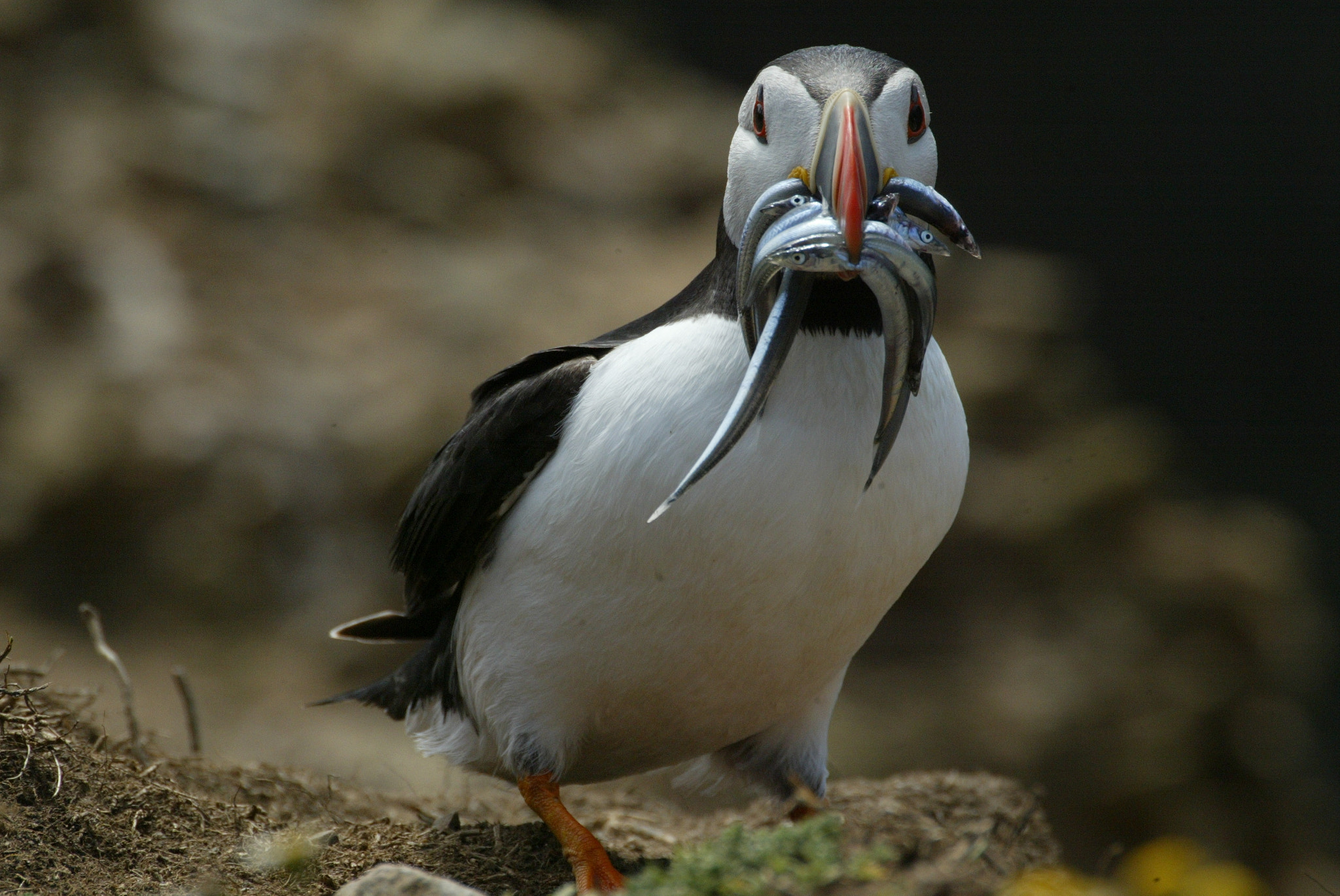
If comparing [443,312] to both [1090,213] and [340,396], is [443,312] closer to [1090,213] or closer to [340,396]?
[340,396]

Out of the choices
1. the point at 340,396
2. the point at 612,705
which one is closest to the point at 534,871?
the point at 612,705

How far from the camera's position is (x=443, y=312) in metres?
8.20

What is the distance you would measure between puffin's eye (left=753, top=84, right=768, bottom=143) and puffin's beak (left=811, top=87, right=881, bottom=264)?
0.76 feet

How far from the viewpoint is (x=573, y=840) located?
340 centimetres

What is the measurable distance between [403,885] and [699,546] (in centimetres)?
105

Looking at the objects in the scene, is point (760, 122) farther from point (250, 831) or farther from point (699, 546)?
point (250, 831)

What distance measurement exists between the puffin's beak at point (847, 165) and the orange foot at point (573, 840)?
5.61 feet

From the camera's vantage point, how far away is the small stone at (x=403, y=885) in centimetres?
244

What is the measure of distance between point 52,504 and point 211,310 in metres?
1.52

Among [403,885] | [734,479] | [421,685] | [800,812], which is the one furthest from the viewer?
[421,685]

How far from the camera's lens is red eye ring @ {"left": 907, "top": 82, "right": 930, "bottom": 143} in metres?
2.91

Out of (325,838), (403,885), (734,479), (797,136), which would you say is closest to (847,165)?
(797,136)

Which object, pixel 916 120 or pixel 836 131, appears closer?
pixel 836 131

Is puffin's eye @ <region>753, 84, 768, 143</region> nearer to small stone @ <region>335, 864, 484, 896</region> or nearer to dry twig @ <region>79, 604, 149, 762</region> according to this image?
small stone @ <region>335, 864, 484, 896</region>
